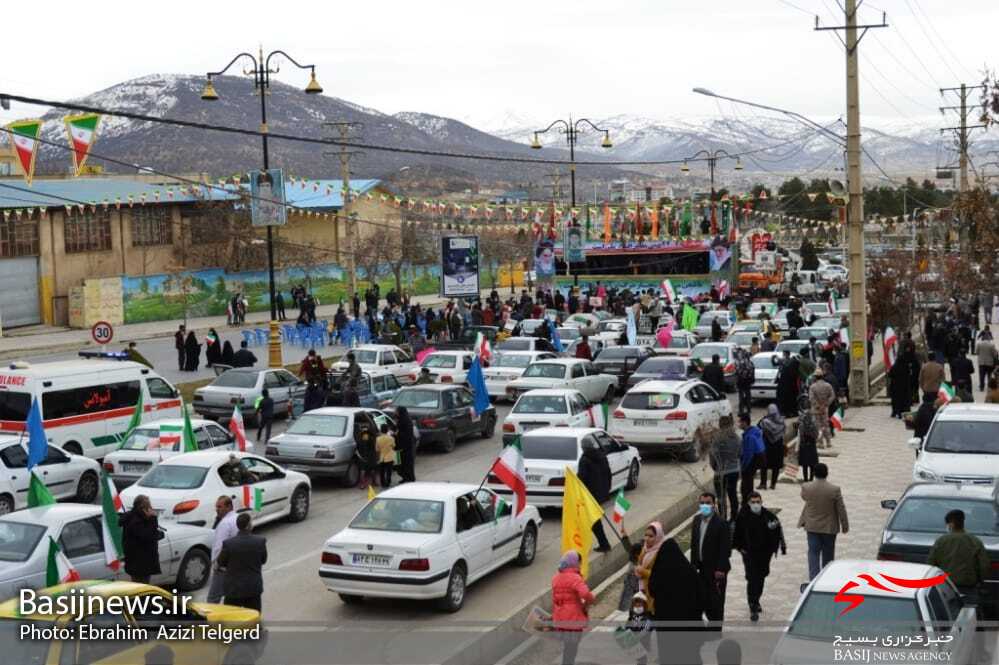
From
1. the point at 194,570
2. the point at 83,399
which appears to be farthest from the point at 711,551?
the point at 83,399

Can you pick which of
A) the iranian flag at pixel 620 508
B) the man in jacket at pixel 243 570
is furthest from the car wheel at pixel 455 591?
the iranian flag at pixel 620 508

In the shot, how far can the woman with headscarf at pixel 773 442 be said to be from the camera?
20.5m

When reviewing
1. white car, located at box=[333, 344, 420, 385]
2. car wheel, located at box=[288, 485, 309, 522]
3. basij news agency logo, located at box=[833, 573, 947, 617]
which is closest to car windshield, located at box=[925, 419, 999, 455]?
basij news agency logo, located at box=[833, 573, 947, 617]

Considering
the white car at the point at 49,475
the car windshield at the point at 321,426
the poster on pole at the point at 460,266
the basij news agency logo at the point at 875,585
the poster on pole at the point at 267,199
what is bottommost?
the white car at the point at 49,475

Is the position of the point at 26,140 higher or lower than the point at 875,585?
higher

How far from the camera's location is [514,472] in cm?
1634

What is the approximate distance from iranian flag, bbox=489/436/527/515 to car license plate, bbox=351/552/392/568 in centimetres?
282

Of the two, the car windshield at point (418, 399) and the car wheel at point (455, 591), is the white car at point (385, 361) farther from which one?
the car wheel at point (455, 591)

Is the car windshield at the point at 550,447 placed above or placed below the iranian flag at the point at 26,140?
below

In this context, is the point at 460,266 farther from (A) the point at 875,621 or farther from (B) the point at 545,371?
(A) the point at 875,621

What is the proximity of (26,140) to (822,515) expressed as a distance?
25.8 metres

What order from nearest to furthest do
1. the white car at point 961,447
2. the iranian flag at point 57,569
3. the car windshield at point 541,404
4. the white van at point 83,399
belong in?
1. the iranian flag at point 57,569
2. the white car at point 961,447
3. the white van at point 83,399
4. the car windshield at point 541,404

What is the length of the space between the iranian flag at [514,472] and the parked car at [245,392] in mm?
12804

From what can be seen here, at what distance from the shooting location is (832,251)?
10894 cm
